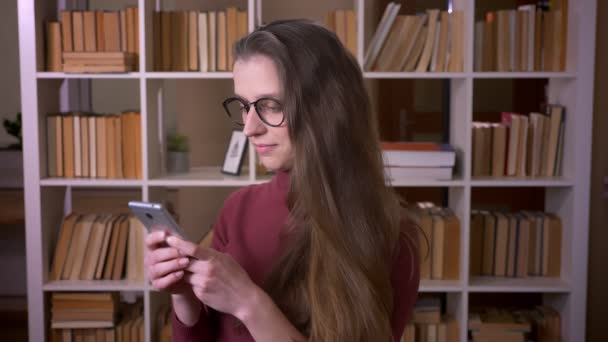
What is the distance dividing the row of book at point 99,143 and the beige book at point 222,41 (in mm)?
406

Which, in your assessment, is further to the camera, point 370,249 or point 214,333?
point 214,333

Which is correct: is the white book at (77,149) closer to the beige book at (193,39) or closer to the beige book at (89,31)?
the beige book at (89,31)

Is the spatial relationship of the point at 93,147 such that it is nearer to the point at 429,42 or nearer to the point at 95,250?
the point at 95,250

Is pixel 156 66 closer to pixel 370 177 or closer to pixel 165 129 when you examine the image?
pixel 165 129

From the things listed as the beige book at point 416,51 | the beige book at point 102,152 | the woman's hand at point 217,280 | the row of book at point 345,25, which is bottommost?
the woman's hand at point 217,280

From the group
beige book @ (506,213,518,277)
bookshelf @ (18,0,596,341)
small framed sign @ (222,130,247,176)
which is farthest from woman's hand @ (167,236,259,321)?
beige book @ (506,213,518,277)

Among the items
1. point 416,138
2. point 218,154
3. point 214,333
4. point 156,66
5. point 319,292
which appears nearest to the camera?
point 319,292

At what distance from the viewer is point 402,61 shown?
3.13 meters

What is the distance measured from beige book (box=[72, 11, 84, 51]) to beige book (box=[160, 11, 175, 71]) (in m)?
0.33

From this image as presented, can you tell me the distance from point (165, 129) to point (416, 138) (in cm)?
130

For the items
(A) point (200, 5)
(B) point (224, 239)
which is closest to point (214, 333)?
(B) point (224, 239)

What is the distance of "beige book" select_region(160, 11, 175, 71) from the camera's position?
318cm

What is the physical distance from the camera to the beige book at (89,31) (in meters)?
3.15

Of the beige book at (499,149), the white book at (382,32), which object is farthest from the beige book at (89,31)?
the beige book at (499,149)
